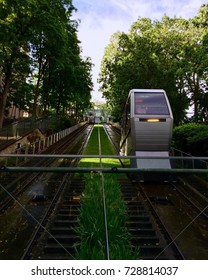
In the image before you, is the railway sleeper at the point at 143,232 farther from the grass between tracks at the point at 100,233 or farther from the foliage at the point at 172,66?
the foliage at the point at 172,66

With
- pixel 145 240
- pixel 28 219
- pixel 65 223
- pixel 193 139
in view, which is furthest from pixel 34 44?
pixel 145 240

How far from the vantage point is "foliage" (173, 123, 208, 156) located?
16578 mm

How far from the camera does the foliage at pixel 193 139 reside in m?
16.6

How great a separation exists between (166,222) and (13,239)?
14.4 ft

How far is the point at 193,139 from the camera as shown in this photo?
16.9m

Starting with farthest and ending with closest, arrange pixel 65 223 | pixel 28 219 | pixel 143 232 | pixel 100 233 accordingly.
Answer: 1. pixel 28 219
2. pixel 65 223
3. pixel 143 232
4. pixel 100 233

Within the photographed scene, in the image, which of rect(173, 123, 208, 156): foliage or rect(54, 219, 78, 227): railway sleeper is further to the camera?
rect(173, 123, 208, 156): foliage

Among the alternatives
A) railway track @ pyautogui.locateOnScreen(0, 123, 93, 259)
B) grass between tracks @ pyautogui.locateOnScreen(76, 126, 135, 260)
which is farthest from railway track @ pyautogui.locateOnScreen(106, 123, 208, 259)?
railway track @ pyautogui.locateOnScreen(0, 123, 93, 259)

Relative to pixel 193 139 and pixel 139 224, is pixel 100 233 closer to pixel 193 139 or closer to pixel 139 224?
pixel 139 224

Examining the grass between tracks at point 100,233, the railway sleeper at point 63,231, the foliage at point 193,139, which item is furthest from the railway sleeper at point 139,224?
the foliage at point 193,139

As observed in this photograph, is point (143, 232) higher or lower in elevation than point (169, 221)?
higher

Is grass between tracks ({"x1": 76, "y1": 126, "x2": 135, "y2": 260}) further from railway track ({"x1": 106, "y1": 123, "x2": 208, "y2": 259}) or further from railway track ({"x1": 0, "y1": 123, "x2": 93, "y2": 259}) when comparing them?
railway track ({"x1": 0, "y1": 123, "x2": 93, "y2": 259})
